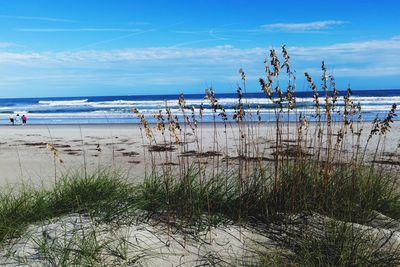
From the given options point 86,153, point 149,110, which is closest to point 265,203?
point 86,153

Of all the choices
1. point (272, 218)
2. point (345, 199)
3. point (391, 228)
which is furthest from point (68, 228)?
point (391, 228)

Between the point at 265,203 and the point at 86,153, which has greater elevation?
the point at 265,203

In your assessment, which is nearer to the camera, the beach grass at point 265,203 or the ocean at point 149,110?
the beach grass at point 265,203

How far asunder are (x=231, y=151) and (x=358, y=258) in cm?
894

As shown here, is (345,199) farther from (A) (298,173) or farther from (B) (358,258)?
(B) (358,258)

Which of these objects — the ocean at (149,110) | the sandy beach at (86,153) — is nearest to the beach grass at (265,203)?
the ocean at (149,110)

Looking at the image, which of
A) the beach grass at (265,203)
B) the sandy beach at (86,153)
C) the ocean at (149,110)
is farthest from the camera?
the sandy beach at (86,153)

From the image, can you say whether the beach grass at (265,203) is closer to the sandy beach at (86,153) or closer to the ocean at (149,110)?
the ocean at (149,110)

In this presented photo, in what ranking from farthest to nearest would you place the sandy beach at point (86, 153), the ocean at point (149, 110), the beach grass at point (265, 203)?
the sandy beach at point (86, 153) → the ocean at point (149, 110) → the beach grass at point (265, 203)

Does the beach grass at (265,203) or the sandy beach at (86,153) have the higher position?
the beach grass at (265,203)

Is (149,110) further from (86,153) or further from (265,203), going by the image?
(265,203)

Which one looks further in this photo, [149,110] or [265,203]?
[149,110]

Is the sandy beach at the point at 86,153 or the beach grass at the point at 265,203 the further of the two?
the sandy beach at the point at 86,153

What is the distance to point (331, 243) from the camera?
359 cm
